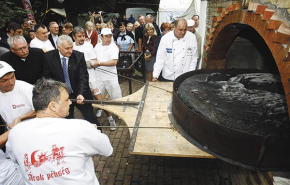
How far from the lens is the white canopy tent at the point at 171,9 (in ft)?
35.7

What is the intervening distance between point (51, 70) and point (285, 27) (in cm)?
334

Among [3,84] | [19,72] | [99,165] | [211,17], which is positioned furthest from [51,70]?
[211,17]

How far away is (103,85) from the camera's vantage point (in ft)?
14.8

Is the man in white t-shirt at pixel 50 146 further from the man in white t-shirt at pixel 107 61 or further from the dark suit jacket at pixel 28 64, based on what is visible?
the man in white t-shirt at pixel 107 61

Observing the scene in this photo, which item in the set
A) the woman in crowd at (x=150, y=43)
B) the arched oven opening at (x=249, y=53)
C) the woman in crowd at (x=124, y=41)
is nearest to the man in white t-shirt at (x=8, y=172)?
the arched oven opening at (x=249, y=53)

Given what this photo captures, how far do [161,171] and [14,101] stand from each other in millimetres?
2512

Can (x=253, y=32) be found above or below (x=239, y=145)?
above

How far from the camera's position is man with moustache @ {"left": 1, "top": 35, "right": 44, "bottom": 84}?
10.4 ft

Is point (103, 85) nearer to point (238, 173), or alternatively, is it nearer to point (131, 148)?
point (131, 148)

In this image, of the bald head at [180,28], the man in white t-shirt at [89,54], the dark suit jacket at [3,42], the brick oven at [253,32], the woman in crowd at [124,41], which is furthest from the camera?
the woman in crowd at [124,41]

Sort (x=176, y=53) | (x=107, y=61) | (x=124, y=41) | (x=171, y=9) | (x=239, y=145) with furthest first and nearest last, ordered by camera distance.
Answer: (x=171, y=9) < (x=124, y=41) < (x=107, y=61) < (x=176, y=53) < (x=239, y=145)

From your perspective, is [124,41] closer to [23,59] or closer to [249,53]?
[23,59]

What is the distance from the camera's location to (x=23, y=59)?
336 cm

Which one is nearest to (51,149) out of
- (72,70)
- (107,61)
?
(72,70)
